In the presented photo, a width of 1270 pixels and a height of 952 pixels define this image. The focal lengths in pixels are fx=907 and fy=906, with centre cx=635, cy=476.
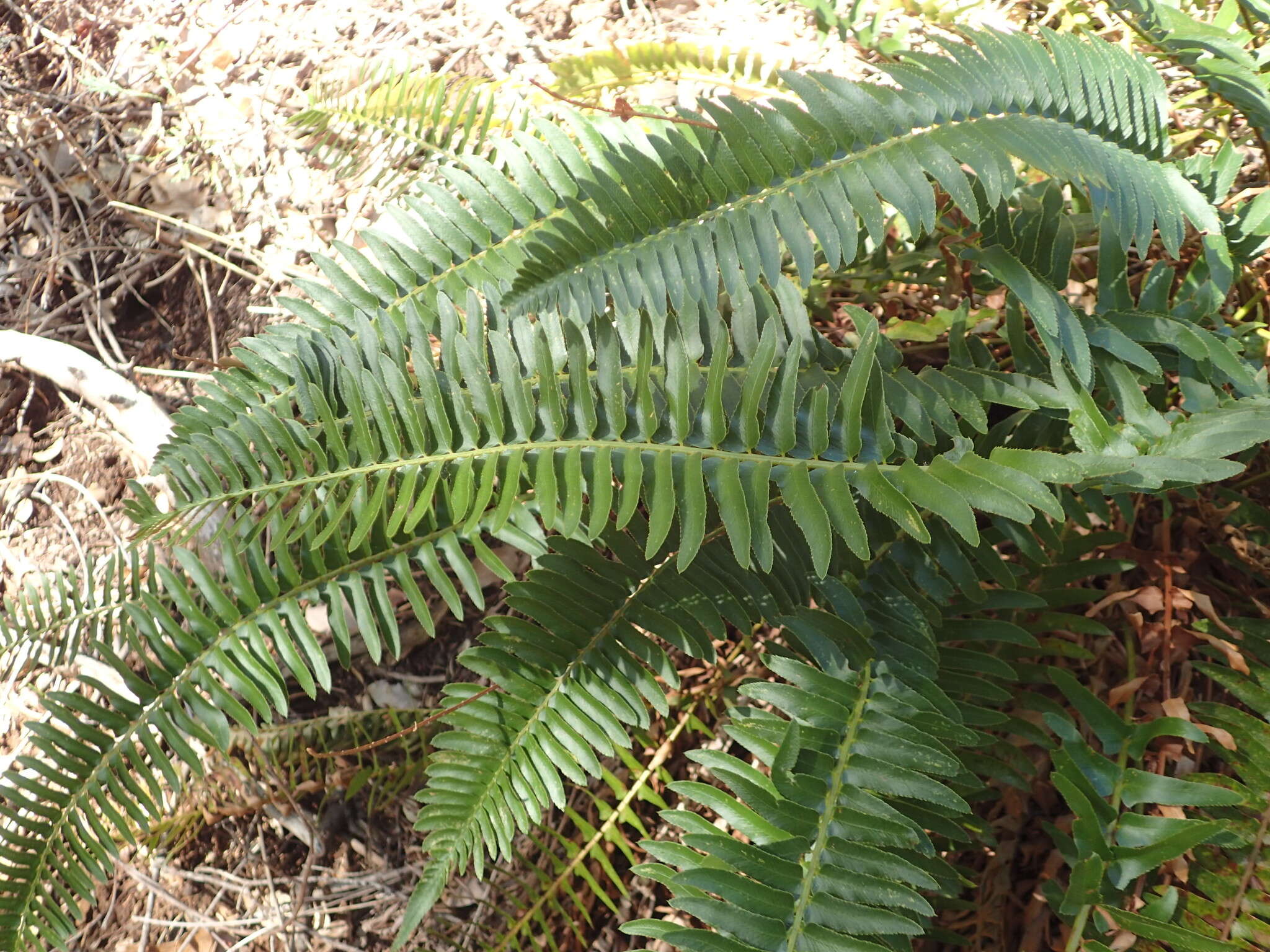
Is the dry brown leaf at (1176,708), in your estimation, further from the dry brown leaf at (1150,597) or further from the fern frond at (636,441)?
the fern frond at (636,441)

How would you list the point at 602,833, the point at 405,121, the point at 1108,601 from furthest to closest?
the point at 405,121, the point at 602,833, the point at 1108,601

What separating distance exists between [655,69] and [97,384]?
1.53m

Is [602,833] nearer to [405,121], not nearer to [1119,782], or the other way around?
[1119,782]

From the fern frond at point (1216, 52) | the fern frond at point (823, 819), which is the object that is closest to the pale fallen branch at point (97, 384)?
the fern frond at point (823, 819)

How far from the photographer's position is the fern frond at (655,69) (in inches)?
75.3

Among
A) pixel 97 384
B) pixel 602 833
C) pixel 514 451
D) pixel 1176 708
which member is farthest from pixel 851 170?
pixel 97 384

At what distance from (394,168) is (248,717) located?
1.22 meters

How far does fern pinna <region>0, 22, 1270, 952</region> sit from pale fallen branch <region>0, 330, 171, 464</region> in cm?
78

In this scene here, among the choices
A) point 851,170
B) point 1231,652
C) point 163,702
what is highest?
point 851,170

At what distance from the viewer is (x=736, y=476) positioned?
1.07 m

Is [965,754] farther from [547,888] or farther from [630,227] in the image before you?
[630,227]

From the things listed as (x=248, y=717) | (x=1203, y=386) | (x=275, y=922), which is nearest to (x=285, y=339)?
(x=248, y=717)

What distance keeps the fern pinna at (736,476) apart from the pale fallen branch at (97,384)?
0.78m

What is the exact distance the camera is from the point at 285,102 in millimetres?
2600
